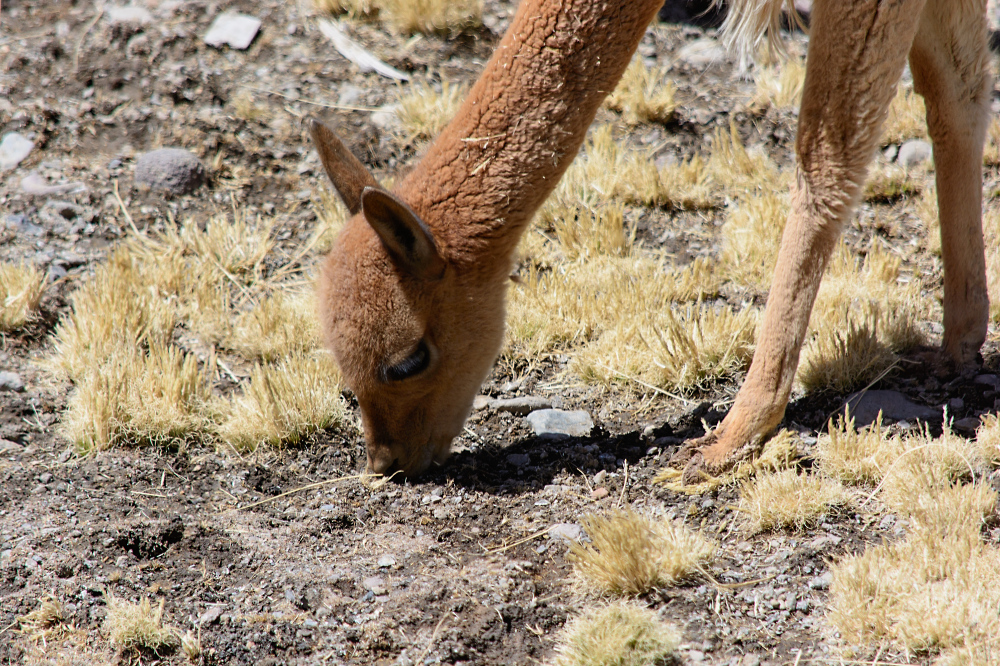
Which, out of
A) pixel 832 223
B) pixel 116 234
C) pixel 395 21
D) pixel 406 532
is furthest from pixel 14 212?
pixel 832 223

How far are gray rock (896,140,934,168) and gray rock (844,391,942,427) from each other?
3.11 meters

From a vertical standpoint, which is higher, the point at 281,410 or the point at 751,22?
the point at 751,22

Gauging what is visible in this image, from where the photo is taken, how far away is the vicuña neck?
3.62 m

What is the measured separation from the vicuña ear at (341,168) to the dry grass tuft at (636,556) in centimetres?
191

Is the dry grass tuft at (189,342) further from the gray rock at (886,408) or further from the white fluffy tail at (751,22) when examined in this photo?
the white fluffy tail at (751,22)

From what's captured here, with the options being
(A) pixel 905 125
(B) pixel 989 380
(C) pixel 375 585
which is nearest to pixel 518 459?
(C) pixel 375 585

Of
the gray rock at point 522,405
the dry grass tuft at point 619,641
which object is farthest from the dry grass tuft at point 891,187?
the dry grass tuft at point 619,641

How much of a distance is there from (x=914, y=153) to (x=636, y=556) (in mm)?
4990

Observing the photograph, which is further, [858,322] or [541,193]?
[858,322]

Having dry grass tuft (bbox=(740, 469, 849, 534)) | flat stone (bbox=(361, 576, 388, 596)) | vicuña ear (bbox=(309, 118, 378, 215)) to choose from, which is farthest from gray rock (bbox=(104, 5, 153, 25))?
dry grass tuft (bbox=(740, 469, 849, 534))

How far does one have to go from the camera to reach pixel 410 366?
3.90 meters

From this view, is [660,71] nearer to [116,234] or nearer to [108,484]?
[116,234]

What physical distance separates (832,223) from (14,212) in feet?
20.3

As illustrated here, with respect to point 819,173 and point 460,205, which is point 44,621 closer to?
point 460,205
